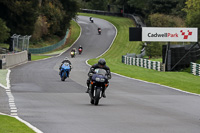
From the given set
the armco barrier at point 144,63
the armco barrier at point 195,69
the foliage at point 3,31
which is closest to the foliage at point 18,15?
the foliage at point 3,31

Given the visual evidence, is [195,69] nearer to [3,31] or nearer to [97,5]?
[3,31]

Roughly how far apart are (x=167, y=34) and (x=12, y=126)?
36.2 m

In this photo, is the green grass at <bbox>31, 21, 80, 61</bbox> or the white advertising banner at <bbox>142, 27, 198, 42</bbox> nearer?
the white advertising banner at <bbox>142, 27, 198, 42</bbox>

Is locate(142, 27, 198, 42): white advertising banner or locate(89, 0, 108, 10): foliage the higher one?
locate(89, 0, 108, 10): foliage

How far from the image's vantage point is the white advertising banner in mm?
45844

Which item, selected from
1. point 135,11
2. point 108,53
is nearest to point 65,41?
point 108,53

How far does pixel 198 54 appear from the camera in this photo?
45531 mm

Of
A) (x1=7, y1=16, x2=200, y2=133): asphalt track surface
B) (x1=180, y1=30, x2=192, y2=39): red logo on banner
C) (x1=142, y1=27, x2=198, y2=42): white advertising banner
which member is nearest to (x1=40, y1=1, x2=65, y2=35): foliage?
(x1=142, y1=27, x2=198, y2=42): white advertising banner

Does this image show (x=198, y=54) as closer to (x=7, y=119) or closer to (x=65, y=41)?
(x=7, y=119)

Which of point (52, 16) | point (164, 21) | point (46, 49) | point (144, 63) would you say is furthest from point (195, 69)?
point (164, 21)

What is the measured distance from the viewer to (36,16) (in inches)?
2977

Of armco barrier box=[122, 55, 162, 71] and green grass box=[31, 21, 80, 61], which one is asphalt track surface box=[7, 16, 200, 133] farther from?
green grass box=[31, 21, 80, 61]

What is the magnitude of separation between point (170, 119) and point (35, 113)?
3760 millimetres

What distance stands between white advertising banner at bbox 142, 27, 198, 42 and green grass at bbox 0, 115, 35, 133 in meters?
34.5
